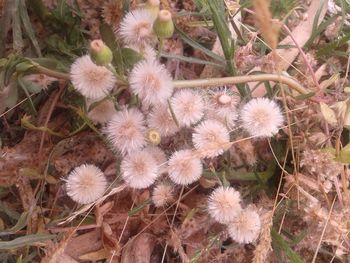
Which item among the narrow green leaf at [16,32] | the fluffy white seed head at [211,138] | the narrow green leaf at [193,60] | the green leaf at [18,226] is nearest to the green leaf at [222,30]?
the narrow green leaf at [193,60]

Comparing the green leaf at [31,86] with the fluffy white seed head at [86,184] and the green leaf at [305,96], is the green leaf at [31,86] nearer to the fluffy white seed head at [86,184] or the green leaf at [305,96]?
the fluffy white seed head at [86,184]

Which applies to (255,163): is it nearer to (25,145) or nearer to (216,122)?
(216,122)

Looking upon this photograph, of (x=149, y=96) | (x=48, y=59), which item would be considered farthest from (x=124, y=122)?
(x=48, y=59)

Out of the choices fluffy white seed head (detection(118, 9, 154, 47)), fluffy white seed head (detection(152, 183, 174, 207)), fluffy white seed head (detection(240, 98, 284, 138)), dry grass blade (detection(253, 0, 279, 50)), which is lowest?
fluffy white seed head (detection(152, 183, 174, 207))

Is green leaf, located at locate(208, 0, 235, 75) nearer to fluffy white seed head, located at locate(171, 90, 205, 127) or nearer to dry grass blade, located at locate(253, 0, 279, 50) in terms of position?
fluffy white seed head, located at locate(171, 90, 205, 127)

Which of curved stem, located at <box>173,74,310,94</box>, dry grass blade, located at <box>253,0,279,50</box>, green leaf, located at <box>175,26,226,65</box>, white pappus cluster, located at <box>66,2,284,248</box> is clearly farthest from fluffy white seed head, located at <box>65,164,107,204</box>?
dry grass blade, located at <box>253,0,279,50</box>

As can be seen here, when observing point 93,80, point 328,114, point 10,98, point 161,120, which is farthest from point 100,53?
point 328,114

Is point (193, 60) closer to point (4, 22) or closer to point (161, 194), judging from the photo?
point (161, 194)
